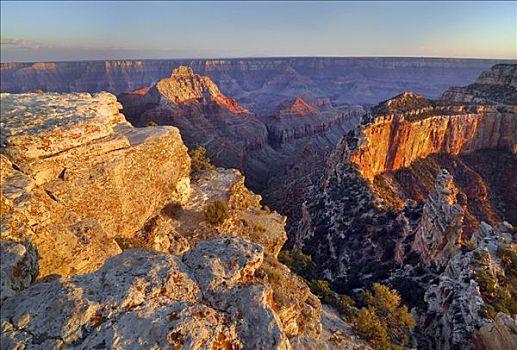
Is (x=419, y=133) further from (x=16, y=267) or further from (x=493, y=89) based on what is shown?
(x=16, y=267)

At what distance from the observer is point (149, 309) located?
7.73 m

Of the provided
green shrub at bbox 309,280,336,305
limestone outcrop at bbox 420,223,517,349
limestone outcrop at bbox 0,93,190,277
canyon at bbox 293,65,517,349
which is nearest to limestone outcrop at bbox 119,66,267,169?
canyon at bbox 293,65,517,349

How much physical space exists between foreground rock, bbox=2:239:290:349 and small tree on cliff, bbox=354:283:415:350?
1255cm

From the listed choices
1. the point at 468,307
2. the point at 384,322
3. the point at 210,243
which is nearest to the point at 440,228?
the point at 468,307

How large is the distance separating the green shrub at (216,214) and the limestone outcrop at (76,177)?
2991mm

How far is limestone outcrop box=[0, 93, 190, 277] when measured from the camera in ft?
35.4

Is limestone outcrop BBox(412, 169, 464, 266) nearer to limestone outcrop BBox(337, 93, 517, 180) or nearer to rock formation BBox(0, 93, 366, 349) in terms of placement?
limestone outcrop BBox(337, 93, 517, 180)

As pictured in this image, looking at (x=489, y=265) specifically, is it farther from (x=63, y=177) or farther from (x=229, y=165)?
(x=229, y=165)

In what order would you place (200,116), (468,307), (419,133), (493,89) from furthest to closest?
1. (200,116)
2. (493,89)
3. (419,133)
4. (468,307)

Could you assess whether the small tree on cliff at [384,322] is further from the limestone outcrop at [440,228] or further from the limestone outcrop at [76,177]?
the limestone outcrop at [76,177]

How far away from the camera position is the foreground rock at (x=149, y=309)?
278 inches

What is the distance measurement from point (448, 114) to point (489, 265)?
53781 mm

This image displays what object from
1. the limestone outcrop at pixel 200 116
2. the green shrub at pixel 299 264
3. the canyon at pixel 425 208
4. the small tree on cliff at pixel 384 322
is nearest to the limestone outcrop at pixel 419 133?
the canyon at pixel 425 208

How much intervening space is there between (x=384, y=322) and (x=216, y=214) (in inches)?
535
